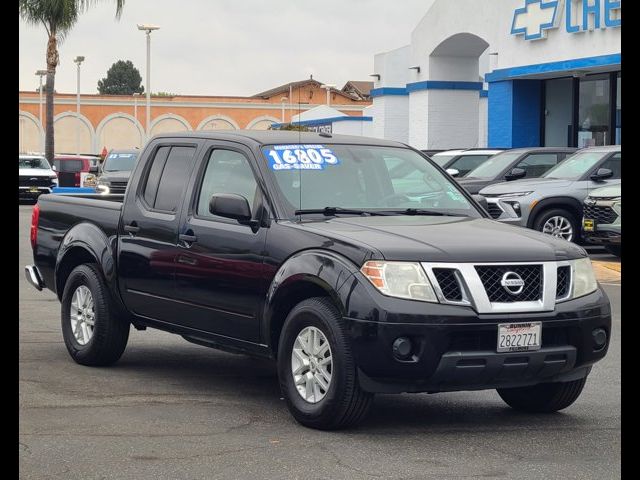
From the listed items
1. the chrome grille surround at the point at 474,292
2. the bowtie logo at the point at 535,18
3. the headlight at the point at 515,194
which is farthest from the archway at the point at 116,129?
the chrome grille surround at the point at 474,292

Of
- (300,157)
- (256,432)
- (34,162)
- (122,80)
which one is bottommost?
(256,432)

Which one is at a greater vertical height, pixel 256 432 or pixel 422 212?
pixel 422 212

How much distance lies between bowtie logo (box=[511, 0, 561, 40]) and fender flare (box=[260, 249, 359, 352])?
86.3 feet

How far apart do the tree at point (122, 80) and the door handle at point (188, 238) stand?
391ft

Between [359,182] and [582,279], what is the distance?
1669mm

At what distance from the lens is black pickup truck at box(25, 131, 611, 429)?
6.66 m

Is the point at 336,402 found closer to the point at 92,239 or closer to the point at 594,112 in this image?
the point at 92,239

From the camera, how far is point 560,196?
64.4ft

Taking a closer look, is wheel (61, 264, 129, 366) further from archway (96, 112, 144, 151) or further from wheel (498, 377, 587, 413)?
archway (96, 112, 144, 151)

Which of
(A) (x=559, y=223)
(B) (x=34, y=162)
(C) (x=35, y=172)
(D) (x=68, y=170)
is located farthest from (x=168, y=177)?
(D) (x=68, y=170)

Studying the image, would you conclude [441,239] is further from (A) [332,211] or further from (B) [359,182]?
(B) [359,182]

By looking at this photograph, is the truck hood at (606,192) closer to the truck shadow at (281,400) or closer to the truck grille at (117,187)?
the truck shadow at (281,400)

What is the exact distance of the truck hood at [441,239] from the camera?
268 inches
